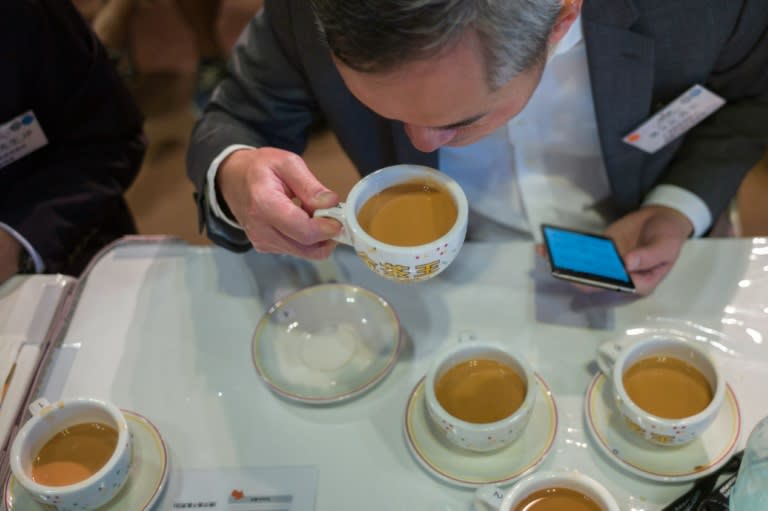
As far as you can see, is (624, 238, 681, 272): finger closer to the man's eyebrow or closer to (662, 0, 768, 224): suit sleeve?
(662, 0, 768, 224): suit sleeve

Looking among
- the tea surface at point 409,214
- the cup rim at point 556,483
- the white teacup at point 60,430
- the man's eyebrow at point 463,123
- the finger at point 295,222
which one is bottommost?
the cup rim at point 556,483

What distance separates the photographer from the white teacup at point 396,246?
85cm

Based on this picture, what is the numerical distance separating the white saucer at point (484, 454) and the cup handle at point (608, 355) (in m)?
0.08

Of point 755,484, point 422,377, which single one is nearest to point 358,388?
point 422,377

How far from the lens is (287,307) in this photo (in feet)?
3.76

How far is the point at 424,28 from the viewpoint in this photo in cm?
74

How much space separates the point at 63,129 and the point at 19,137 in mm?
93

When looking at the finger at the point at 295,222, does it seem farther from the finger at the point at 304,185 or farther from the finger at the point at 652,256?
the finger at the point at 652,256

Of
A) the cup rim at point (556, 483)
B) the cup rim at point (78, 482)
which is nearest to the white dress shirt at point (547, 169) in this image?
the cup rim at point (556, 483)

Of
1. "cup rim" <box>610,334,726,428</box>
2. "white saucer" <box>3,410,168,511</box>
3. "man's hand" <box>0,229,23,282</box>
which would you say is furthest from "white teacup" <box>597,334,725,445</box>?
"man's hand" <box>0,229,23,282</box>

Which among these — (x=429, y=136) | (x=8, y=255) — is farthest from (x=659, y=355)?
(x=8, y=255)

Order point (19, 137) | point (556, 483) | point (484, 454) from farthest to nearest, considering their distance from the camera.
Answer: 1. point (19, 137)
2. point (484, 454)
3. point (556, 483)

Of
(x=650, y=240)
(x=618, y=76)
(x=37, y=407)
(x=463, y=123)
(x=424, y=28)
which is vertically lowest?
(x=650, y=240)

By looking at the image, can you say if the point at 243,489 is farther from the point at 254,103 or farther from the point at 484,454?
the point at 254,103
